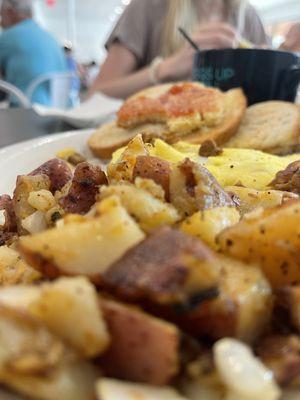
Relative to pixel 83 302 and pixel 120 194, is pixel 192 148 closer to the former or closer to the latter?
pixel 120 194

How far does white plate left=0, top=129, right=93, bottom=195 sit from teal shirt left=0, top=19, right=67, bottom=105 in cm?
286

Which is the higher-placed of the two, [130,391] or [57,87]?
[130,391]

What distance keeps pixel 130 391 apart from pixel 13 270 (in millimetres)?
215

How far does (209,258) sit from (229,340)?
59 mm

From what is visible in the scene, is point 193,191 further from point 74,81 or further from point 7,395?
point 74,81

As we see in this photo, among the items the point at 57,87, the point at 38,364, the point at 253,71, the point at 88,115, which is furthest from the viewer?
the point at 57,87

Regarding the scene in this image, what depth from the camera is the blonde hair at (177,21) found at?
2348 mm

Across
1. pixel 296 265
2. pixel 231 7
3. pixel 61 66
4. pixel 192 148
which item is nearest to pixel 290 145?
pixel 192 148

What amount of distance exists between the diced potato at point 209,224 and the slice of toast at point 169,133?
2.09 ft

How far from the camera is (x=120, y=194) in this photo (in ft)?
1.36

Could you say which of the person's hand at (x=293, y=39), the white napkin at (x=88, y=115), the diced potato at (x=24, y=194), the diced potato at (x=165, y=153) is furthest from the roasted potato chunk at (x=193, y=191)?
the person's hand at (x=293, y=39)

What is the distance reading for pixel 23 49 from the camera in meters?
3.96

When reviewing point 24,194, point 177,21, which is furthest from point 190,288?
point 177,21

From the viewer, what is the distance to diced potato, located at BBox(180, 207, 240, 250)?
395 millimetres
